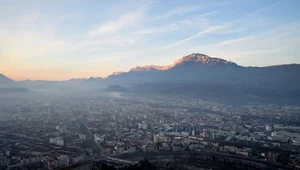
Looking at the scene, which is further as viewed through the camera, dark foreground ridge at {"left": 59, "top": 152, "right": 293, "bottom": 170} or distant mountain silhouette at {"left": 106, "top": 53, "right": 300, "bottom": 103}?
distant mountain silhouette at {"left": 106, "top": 53, "right": 300, "bottom": 103}

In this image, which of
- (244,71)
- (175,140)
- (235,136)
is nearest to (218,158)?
(175,140)

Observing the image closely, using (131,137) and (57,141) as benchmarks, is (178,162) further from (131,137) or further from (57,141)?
(57,141)

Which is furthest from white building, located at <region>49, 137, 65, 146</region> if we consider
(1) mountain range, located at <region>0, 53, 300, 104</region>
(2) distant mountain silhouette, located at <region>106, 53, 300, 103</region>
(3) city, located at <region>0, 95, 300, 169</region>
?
(2) distant mountain silhouette, located at <region>106, 53, 300, 103</region>

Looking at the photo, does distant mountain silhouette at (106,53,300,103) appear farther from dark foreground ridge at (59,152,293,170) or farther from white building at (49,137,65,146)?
white building at (49,137,65,146)

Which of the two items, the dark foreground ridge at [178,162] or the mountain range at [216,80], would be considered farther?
the mountain range at [216,80]

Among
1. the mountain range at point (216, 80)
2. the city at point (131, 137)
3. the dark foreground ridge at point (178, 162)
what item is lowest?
the dark foreground ridge at point (178, 162)

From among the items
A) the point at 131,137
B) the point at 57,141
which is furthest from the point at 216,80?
the point at 57,141

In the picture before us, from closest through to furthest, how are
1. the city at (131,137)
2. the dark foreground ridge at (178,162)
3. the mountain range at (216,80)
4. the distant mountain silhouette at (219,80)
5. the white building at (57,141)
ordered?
the dark foreground ridge at (178,162), the city at (131,137), the white building at (57,141), the mountain range at (216,80), the distant mountain silhouette at (219,80)

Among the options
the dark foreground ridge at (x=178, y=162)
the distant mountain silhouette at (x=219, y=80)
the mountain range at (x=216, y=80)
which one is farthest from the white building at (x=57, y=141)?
the distant mountain silhouette at (x=219, y=80)

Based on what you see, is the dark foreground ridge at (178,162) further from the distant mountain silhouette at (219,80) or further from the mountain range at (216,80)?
the distant mountain silhouette at (219,80)
